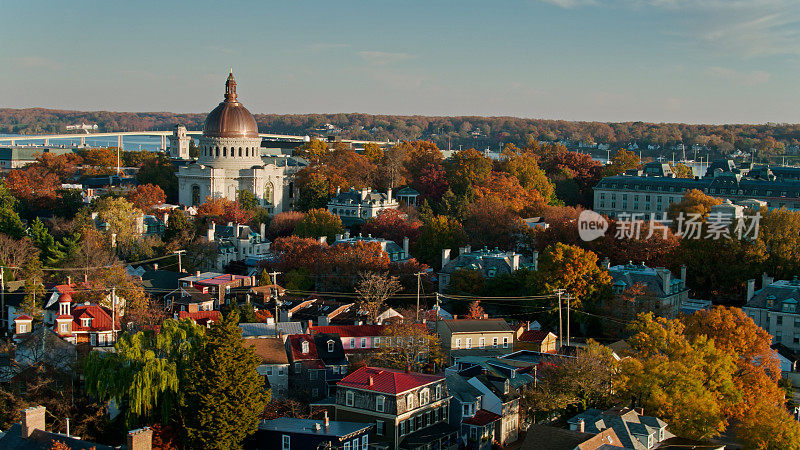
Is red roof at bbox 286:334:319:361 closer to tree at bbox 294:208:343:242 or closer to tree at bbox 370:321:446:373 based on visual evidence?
tree at bbox 370:321:446:373

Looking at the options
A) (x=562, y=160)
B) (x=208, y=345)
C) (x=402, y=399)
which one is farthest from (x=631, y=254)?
(x=562, y=160)

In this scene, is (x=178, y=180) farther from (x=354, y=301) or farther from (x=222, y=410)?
(x=222, y=410)

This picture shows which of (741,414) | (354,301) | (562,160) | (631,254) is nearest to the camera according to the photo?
(741,414)

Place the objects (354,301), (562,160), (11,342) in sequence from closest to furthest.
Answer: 1. (11,342)
2. (354,301)
3. (562,160)

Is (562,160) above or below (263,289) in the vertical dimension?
above

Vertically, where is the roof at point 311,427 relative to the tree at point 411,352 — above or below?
below

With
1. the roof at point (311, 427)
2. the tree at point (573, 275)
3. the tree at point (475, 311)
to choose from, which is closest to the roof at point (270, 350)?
the roof at point (311, 427)

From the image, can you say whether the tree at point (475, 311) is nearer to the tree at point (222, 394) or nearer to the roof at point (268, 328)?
the roof at point (268, 328)

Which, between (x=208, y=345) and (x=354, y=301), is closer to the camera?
(x=208, y=345)
